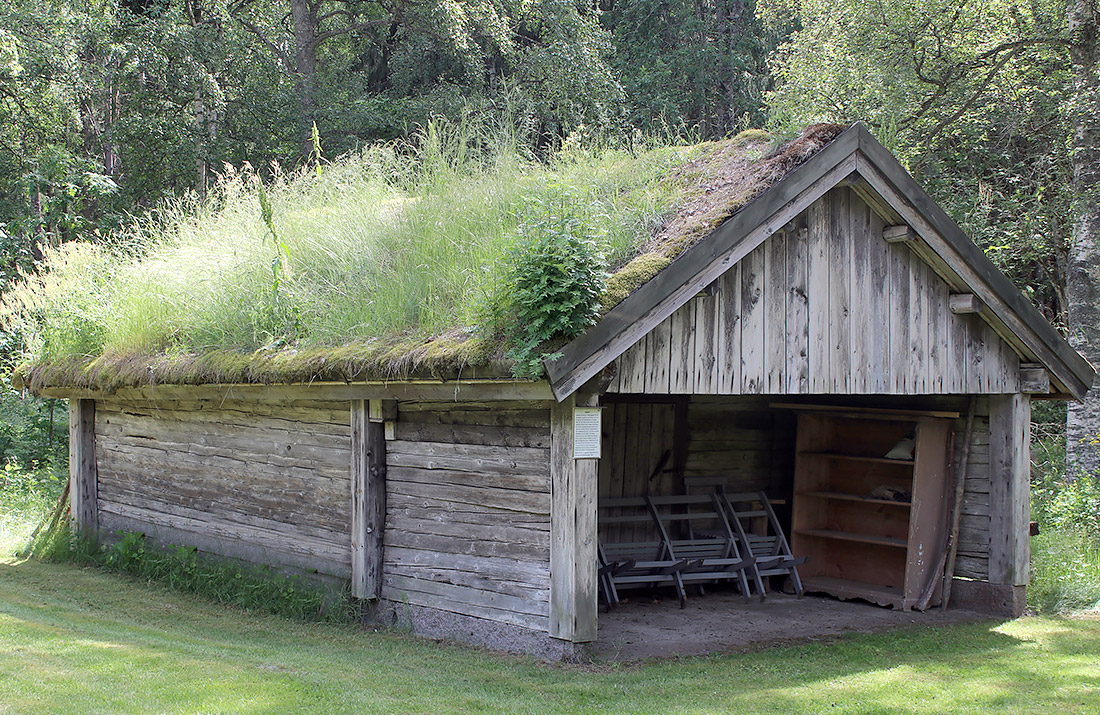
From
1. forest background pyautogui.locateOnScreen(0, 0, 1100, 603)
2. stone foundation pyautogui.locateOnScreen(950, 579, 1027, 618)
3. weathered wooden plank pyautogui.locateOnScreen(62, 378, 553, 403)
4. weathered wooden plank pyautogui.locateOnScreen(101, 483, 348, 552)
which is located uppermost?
forest background pyautogui.locateOnScreen(0, 0, 1100, 603)

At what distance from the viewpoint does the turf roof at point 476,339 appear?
6.36 meters

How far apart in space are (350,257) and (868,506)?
5.69m

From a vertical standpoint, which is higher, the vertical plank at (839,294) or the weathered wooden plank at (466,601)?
the vertical plank at (839,294)

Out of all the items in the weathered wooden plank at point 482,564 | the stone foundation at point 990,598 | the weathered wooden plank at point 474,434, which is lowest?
the stone foundation at point 990,598

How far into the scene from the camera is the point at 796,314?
287 inches

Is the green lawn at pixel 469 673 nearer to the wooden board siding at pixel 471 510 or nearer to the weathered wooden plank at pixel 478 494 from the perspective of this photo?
the wooden board siding at pixel 471 510

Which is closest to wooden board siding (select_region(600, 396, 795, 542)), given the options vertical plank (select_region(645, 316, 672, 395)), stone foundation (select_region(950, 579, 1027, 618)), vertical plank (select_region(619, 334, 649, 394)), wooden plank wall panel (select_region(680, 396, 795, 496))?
wooden plank wall panel (select_region(680, 396, 795, 496))

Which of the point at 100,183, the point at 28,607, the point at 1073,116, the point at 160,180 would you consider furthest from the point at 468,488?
the point at 160,180

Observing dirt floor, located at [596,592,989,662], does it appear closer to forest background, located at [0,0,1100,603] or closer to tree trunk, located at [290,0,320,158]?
forest background, located at [0,0,1100,603]

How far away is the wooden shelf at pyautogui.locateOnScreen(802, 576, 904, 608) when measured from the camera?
915 centimetres

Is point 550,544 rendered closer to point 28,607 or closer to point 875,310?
point 875,310

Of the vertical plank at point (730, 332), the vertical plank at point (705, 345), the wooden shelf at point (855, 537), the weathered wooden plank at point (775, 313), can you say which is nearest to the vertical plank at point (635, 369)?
the vertical plank at point (705, 345)

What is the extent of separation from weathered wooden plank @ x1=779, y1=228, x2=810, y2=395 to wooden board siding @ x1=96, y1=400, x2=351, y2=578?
353 centimetres

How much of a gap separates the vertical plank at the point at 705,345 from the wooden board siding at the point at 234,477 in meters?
2.99
